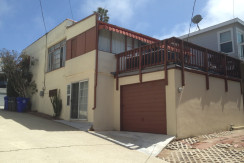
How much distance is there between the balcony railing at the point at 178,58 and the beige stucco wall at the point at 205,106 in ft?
1.53

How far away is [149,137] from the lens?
7.80 metres

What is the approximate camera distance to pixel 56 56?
13.8 m

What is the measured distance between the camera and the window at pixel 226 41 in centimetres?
1347

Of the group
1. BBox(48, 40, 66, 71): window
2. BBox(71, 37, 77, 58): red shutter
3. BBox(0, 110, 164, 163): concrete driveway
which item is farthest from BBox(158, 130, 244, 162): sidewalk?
BBox(48, 40, 66, 71): window

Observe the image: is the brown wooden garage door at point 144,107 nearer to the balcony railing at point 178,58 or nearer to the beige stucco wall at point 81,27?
the balcony railing at point 178,58

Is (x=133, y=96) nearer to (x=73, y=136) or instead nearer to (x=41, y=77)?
(x=73, y=136)

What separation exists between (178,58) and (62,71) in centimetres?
708

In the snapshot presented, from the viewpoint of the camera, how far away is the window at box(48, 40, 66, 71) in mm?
13125

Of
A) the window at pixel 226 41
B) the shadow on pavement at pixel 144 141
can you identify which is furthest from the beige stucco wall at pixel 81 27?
the window at pixel 226 41

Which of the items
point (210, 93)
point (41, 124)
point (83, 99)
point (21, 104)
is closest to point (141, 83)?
point (210, 93)

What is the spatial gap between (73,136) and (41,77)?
8.42 m

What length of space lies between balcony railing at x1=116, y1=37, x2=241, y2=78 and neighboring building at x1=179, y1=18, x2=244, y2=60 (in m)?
2.06

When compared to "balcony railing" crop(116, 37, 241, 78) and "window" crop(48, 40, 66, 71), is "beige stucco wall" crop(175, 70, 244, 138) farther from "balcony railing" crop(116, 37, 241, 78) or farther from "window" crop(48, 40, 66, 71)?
"window" crop(48, 40, 66, 71)

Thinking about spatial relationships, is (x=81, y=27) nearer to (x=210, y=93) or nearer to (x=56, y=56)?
(x=56, y=56)
